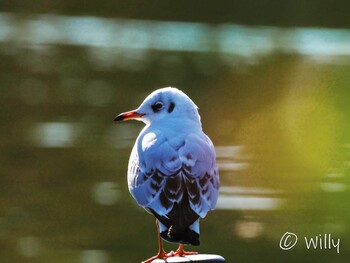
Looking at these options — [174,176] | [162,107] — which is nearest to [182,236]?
[174,176]

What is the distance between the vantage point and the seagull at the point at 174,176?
5.18 feet

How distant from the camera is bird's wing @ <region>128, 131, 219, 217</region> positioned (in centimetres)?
160

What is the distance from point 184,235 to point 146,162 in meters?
0.16

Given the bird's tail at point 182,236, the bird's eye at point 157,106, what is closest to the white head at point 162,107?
the bird's eye at point 157,106

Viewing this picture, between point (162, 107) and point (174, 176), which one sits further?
point (162, 107)

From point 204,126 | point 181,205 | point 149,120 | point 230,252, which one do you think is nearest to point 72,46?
point 204,126

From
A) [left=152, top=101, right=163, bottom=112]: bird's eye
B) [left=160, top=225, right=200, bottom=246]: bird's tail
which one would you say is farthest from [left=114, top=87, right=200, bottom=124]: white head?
[left=160, top=225, right=200, bottom=246]: bird's tail

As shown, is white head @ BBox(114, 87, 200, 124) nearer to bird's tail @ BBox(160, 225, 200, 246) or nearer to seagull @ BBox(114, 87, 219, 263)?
seagull @ BBox(114, 87, 219, 263)

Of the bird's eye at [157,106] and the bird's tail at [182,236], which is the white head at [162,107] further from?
the bird's tail at [182,236]

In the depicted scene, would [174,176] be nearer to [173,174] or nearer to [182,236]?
[173,174]

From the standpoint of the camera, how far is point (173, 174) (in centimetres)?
161

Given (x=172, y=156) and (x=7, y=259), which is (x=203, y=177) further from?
(x=7, y=259)

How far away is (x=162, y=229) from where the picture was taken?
62.3 inches

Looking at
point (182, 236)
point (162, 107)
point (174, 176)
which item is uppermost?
point (162, 107)
